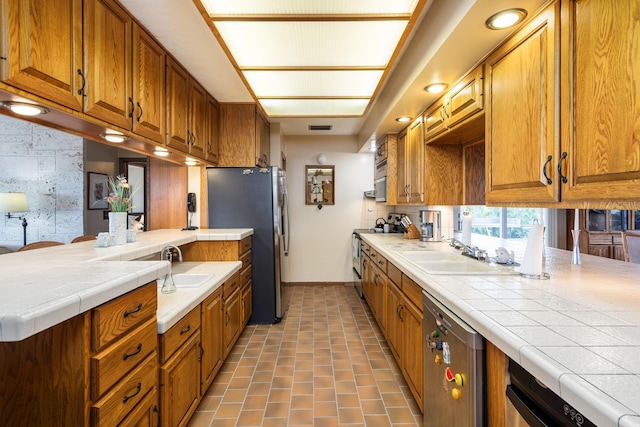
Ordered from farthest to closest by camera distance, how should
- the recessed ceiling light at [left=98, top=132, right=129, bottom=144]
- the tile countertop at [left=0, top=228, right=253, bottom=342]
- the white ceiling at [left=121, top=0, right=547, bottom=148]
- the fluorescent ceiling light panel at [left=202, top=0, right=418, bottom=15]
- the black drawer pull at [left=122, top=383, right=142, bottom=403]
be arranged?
the recessed ceiling light at [left=98, top=132, right=129, bottom=144] → the fluorescent ceiling light panel at [left=202, top=0, right=418, bottom=15] → the white ceiling at [left=121, top=0, right=547, bottom=148] → the black drawer pull at [left=122, top=383, right=142, bottom=403] → the tile countertop at [left=0, top=228, right=253, bottom=342]

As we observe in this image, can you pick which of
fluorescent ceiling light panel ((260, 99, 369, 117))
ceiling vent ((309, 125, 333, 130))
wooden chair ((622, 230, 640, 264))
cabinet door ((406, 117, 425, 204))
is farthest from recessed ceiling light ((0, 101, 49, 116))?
ceiling vent ((309, 125, 333, 130))

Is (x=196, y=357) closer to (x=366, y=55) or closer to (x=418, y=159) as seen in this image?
(x=366, y=55)

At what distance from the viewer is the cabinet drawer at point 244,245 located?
2.88 metres

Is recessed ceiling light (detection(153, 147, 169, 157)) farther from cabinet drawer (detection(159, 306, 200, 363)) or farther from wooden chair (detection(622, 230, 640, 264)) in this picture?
wooden chair (detection(622, 230, 640, 264))

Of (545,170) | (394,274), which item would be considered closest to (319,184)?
(394,274)

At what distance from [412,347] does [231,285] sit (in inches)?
60.1

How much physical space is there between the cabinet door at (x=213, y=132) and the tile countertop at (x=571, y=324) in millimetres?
2406

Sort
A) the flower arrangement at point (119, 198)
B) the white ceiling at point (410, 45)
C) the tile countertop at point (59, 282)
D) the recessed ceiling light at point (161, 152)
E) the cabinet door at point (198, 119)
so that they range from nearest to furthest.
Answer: the tile countertop at point (59, 282), the white ceiling at point (410, 45), the flower arrangement at point (119, 198), the recessed ceiling light at point (161, 152), the cabinet door at point (198, 119)

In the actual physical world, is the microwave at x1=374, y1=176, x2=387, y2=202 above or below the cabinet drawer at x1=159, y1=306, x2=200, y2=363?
above

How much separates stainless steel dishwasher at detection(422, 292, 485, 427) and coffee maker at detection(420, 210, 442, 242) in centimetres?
162

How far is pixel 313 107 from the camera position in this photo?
3.20m

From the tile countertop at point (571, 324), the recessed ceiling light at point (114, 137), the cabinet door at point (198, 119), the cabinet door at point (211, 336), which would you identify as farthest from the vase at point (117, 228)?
the tile countertop at point (571, 324)

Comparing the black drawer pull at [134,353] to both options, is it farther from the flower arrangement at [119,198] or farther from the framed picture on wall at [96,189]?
the framed picture on wall at [96,189]

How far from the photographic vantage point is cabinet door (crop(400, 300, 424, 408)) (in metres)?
→ 1.72
